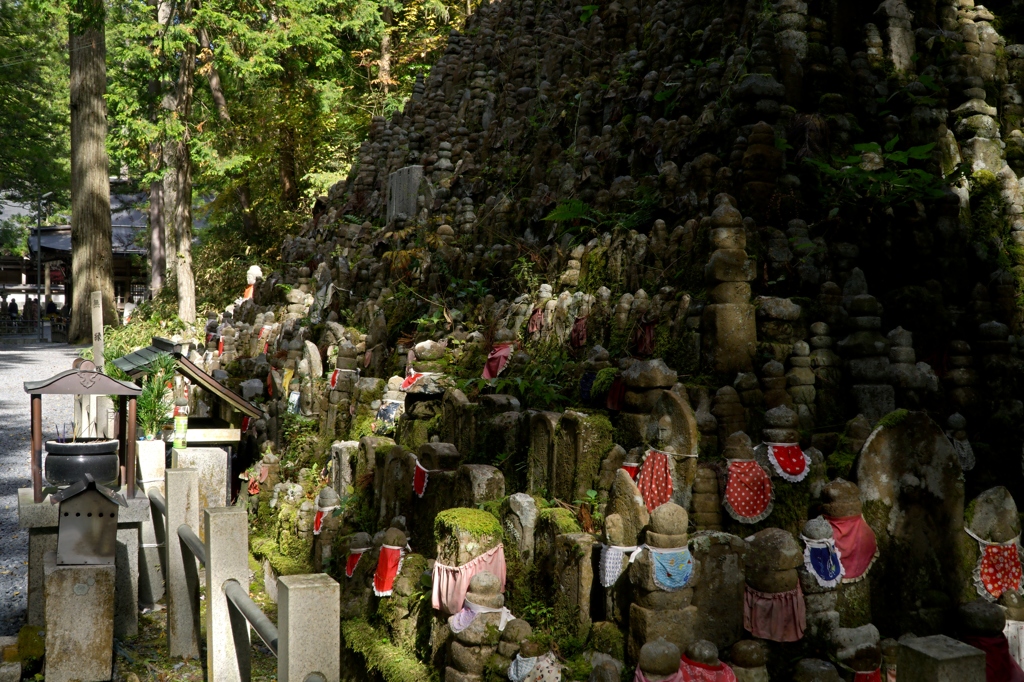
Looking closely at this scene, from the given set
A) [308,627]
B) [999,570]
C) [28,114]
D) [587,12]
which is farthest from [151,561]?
[28,114]

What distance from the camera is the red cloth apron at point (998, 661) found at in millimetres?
5012

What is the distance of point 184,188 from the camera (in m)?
21.8

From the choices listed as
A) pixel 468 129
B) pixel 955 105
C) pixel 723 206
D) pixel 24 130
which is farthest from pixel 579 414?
pixel 24 130

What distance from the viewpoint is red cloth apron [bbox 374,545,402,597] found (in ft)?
24.1

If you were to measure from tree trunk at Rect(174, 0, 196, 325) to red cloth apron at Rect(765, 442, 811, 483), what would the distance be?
18.4m

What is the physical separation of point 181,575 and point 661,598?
3512 millimetres

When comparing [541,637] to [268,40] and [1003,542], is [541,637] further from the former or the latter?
[268,40]

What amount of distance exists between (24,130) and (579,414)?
1278 inches

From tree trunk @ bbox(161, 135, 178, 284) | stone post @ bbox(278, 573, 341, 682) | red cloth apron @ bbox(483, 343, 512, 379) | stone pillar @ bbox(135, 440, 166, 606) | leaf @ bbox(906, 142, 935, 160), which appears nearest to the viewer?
stone post @ bbox(278, 573, 341, 682)

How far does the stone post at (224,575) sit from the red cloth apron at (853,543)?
3763 mm

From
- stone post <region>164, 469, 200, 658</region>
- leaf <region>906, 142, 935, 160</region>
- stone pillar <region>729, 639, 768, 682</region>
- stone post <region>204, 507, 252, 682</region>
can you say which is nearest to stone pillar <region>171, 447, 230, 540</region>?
stone post <region>164, 469, 200, 658</region>

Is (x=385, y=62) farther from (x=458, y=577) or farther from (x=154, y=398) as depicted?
(x=458, y=577)

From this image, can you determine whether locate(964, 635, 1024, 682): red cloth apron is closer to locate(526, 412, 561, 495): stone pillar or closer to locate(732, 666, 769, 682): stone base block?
locate(732, 666, 769, 682): stone base block

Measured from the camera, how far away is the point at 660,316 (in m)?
7.93
